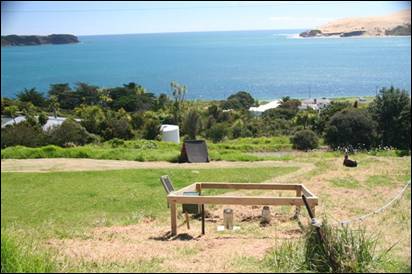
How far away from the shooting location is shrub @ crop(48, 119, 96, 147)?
31.2 metres

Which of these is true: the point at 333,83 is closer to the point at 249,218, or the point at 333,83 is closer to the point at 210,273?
the point at 249,218

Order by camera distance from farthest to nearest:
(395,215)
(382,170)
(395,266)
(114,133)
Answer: (114,133) < (382,170) < (395,215) < (395,266)

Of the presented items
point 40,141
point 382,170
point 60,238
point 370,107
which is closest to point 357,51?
point 370,107

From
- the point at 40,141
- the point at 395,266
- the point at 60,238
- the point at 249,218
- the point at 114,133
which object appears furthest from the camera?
the point at 114,133

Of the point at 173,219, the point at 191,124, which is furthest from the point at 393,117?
the point at 173,219

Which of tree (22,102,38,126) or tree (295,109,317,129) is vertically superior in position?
tree (22,102,38,126)

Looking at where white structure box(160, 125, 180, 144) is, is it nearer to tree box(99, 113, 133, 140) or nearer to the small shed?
tree box(99, 113, 133, 140)

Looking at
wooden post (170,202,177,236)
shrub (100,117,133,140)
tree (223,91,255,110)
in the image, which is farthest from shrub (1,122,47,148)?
tree (223,91,255,110)

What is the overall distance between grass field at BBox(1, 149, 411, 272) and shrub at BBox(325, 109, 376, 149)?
11801 mm

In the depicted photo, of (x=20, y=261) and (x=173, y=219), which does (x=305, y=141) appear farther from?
(x=20, y=261)

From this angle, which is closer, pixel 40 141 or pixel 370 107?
pixel 40 141

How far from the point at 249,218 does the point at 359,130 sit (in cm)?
2195

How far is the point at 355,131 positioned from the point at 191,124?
16.5 m

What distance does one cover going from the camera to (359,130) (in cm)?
2958
